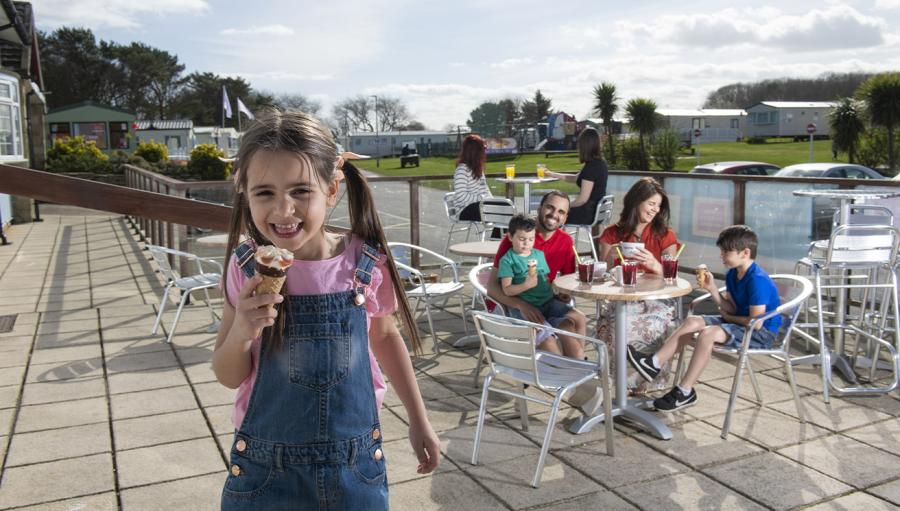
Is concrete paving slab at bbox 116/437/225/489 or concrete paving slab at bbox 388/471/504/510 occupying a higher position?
concrete paving slab at bbox 116/437/225/489

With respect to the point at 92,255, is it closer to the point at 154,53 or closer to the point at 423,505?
the point at 423,505

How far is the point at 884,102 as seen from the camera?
33.4m

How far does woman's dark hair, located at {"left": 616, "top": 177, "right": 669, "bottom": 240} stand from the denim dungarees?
11.5 feet

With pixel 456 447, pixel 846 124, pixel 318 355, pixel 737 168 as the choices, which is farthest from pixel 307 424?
pixel 846 124

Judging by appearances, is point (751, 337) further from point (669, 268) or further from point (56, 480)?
point (56, 480)

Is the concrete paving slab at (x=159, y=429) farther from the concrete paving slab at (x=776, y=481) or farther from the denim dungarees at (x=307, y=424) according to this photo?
the denim dungarees at (x=307, y=424)

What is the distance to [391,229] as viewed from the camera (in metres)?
9.06

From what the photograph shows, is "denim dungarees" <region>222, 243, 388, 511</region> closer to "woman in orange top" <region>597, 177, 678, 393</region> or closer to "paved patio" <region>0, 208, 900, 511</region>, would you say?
"paved patio" <region>0, 208, 900, 511</region>

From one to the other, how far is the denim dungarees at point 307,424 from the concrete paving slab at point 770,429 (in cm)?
284

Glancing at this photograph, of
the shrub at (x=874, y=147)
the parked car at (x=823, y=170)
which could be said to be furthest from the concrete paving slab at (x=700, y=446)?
the shrub at (x=874, y=147)

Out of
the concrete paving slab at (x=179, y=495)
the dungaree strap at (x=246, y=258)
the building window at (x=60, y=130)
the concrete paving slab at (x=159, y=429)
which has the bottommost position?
the concrete paving slab at (x=179, y=495)

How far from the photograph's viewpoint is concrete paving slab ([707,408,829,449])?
3.88 metres

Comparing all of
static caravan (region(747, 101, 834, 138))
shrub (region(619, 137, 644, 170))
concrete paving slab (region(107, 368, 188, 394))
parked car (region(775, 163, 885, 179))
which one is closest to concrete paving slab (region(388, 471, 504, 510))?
concrete paving slab (region(107, 368, 188, 394))

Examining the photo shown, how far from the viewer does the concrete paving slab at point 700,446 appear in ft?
12.0
